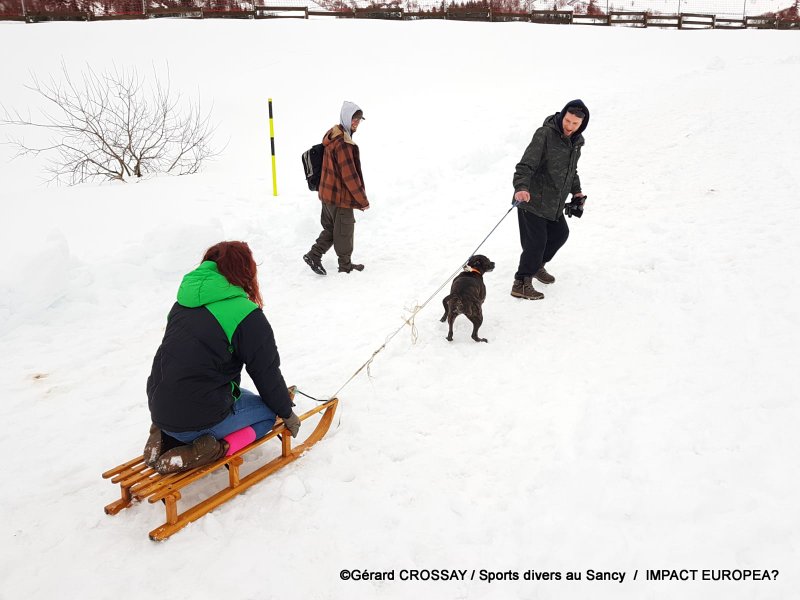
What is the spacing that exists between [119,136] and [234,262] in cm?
824

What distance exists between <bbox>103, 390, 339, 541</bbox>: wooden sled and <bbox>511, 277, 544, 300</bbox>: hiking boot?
3026 millimetres

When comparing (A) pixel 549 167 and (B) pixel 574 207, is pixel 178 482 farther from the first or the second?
(B) pixel 574 207

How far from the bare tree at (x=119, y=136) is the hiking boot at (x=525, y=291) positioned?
7.02m

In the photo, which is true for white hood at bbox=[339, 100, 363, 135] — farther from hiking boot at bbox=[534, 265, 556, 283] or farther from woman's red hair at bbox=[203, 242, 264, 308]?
woman's red hair at bbox=[203, 242, 264, 308]

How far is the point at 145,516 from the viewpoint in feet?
9.32

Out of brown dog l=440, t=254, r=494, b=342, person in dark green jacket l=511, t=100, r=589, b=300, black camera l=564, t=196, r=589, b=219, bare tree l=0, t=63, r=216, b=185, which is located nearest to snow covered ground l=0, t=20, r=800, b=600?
brown dog l=440, t=254, r=494, b=342

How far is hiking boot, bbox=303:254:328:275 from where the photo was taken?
20.6ft

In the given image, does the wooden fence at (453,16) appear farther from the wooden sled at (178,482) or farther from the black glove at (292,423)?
the wooden sled at (178,482)

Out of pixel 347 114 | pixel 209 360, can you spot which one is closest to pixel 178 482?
pixel 209 360

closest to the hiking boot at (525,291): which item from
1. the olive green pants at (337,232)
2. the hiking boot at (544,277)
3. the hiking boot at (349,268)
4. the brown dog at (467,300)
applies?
the hiking boot at (544,277)

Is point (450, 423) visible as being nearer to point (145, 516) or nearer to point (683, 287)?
point (145, 516)

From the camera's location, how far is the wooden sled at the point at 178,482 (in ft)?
8.65

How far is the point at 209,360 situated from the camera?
8.91ft

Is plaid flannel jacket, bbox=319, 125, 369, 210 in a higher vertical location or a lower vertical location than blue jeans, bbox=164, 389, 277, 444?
higher
